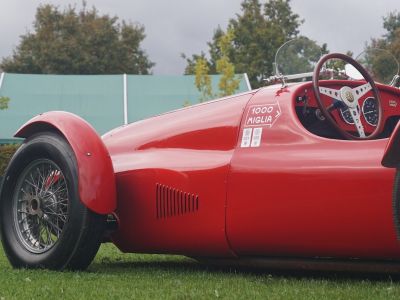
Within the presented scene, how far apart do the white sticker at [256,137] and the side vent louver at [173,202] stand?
1.63ft

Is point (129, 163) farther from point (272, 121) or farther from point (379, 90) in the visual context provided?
point (379, 90)

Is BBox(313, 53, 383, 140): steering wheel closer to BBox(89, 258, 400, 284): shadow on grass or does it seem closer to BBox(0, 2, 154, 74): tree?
BBox(89, 258, 400, 284): shadow on grass

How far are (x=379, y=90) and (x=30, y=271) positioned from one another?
253 centimetres

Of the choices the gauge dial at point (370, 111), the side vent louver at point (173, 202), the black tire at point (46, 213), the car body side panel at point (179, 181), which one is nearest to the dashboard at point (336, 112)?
the gauge dial at point (370, 111)

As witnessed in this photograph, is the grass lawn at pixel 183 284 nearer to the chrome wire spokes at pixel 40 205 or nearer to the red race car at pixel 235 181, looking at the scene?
the red race car at pixel 235 181

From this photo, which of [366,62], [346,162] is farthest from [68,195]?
[366,62]

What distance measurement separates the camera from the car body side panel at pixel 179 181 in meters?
4.54

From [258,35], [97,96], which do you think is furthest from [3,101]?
[258,35]

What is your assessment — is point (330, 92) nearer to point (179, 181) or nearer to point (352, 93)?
point (352, 93)

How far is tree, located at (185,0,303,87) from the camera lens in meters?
39.4

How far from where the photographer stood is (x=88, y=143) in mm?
Result: 4875

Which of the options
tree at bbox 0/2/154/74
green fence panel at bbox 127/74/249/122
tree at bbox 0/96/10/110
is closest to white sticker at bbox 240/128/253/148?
tree at bbox 0/96/10/110

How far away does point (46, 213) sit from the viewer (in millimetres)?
4926

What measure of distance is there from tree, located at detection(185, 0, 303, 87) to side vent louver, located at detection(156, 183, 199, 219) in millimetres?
33398
